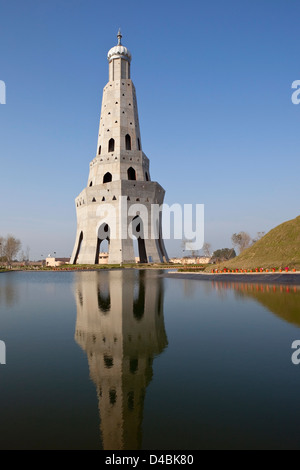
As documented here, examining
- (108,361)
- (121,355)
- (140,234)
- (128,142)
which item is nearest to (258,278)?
(121,355)

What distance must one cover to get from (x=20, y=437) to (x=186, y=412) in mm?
→ 2461

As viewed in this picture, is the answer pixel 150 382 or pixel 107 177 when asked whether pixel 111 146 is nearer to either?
pixel 107 177

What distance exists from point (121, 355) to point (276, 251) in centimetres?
2968

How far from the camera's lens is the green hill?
32.0 metres

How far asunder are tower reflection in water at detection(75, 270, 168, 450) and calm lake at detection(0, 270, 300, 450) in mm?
21

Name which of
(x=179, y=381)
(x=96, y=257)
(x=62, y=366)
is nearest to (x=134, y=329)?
(x=62, y=366)

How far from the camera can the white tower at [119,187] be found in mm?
65688

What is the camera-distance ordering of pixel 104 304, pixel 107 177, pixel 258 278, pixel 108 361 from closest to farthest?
1. pixel 108 361
2. pixel 104 304
3. pixel 258 278
4. pixel 107 177

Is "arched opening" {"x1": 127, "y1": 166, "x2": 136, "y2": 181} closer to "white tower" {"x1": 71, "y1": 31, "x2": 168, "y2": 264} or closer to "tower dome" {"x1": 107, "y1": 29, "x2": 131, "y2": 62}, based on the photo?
"white tower" {"x1": 71, "y1": 31, "x2": 168, "y2": 264}

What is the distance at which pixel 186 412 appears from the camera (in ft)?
17.3

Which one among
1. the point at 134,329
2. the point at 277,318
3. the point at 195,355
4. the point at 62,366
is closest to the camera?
the point at 62,366

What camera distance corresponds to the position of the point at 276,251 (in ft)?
113

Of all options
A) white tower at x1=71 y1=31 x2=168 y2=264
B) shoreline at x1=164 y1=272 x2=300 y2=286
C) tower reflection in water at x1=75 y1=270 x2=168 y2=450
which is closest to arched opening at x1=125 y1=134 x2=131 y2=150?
white tower at x1=71 y1=31 x2=168 y2=264
